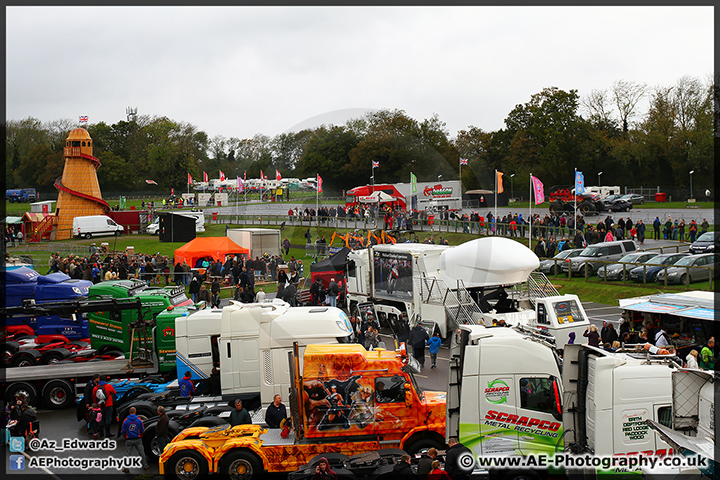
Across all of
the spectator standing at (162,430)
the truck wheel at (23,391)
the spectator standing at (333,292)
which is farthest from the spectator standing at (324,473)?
the spectator standing at (333,292)

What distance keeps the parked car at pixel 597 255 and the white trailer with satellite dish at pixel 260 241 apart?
16.9m

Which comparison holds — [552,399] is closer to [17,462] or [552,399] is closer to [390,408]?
[390,408]

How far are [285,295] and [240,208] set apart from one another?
40906 millimetres

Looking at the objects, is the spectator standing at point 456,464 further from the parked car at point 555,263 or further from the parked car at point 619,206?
the parked car at point 619,206

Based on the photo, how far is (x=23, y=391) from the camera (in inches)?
575

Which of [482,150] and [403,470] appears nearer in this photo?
[403,470]

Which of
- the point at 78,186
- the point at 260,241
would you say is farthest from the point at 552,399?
the point at 78,186

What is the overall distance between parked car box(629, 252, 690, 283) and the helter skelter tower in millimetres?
54086

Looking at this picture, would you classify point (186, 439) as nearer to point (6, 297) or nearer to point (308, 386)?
point (308, 386)

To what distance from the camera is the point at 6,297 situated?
21.0 meters

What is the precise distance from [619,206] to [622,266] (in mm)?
27304

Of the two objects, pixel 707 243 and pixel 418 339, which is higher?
pixel 707 243

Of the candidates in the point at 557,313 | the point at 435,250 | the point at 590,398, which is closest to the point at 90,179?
the point at 435,250

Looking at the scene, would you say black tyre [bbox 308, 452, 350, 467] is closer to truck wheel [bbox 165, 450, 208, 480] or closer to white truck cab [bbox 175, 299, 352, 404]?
truck wheel [bbox 165, 450, 208, 480]
